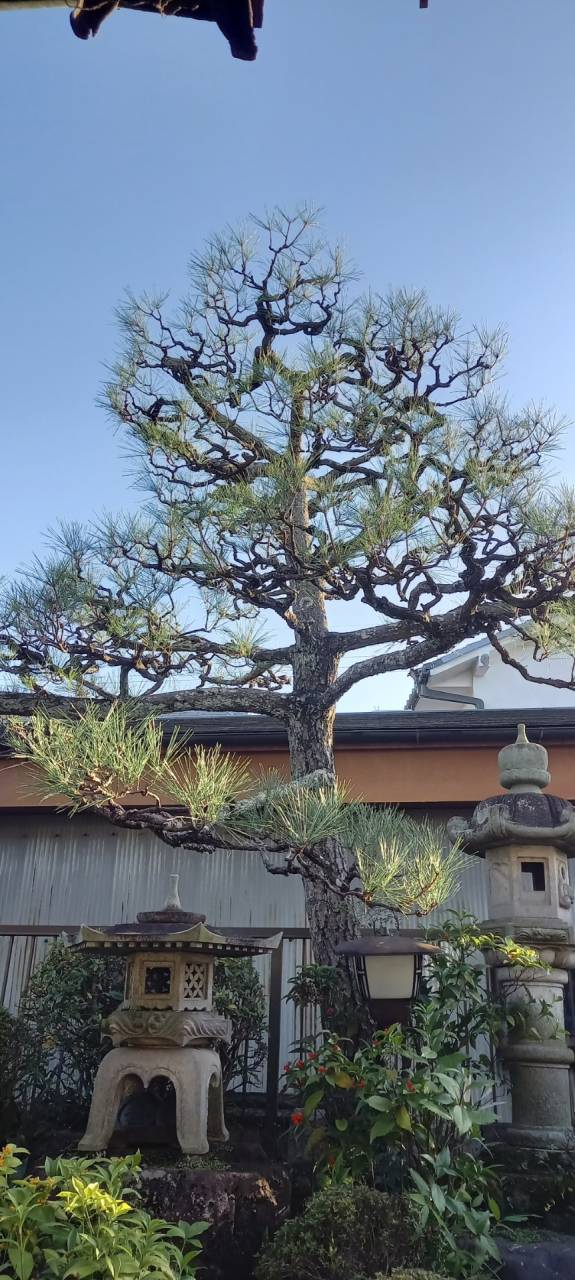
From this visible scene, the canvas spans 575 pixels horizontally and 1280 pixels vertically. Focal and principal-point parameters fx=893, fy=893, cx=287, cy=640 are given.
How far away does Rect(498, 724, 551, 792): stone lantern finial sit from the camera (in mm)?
4793

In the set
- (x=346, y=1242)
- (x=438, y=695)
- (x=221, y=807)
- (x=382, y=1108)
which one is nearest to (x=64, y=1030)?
(x=221, y=807)

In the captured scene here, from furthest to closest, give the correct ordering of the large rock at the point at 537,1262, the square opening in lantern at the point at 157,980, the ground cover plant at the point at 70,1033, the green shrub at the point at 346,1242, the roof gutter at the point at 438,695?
1. the roof gutter at the point at 438,695
2. the ground cover plant at the point at 70,1033
3. the square opening in lantern at the point at 157,980
4. the large rock at the point at 537,1262
5. the green shrub at the point at 346,1242

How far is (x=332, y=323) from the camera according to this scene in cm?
525

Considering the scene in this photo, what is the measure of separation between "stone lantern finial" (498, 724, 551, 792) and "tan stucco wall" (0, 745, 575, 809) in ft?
5.51

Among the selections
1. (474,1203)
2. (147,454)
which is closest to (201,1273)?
(474,1203)

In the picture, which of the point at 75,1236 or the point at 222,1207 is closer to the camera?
the point at 75,1236

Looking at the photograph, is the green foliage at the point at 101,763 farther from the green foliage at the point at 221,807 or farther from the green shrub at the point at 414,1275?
A: the green shrub at the point at 414,1275

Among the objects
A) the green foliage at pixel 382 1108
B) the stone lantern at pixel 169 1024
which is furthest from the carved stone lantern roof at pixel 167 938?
the green foliage at pixel 382 1108

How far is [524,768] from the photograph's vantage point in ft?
15.8

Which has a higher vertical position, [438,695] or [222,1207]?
[438,695]

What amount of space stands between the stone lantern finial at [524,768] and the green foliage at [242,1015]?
1.98 metres

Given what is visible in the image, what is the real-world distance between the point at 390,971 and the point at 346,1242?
112 centimetres

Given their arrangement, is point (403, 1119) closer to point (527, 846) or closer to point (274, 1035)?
point (527, 846)

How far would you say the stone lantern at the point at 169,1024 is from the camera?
12.8ft
